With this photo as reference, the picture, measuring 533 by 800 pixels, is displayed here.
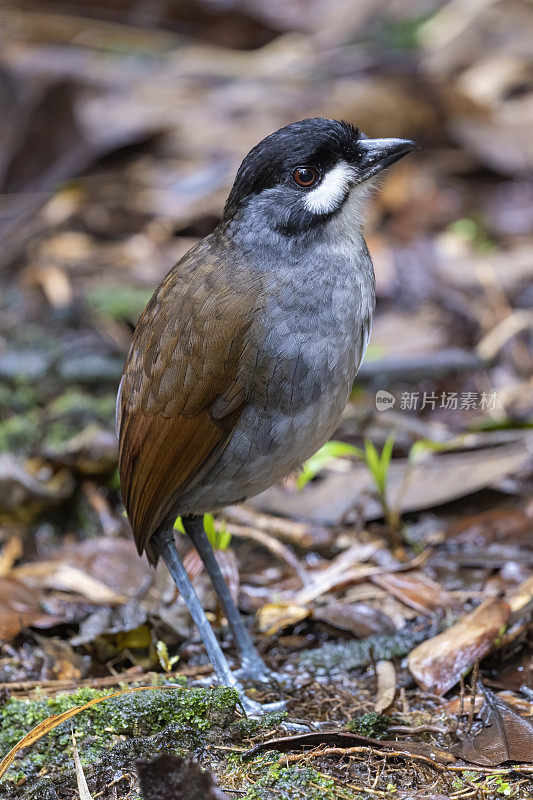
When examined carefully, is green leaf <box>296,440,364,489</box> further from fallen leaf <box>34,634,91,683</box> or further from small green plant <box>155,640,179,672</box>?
fallen leaf <box>34,634,91,683</box>

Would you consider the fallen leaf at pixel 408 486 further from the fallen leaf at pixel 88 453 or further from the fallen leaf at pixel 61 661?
the fallen leaf at pixel 61 661

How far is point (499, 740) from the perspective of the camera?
8.53 ft

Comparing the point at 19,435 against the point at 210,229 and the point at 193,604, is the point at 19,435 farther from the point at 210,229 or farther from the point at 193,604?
the point at 210,229

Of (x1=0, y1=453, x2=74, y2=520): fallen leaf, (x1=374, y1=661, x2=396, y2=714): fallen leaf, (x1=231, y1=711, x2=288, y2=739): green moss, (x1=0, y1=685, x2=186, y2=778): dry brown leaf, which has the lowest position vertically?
(x1=374, y1=661, x2=396, y2=714): fallen leaf

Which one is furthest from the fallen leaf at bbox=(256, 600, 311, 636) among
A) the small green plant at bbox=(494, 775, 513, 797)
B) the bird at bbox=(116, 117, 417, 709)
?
the small green plant at bbox=(494, 775, 513, 797)

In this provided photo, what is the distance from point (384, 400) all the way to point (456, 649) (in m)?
2.21

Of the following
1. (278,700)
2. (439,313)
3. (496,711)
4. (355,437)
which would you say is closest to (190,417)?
(278,700)

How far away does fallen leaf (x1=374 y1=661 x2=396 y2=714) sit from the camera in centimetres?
293

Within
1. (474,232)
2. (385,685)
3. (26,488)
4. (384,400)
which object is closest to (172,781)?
(385,685)

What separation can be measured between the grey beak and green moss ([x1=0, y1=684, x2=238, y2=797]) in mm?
1708

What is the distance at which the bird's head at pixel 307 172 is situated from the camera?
2879 mm

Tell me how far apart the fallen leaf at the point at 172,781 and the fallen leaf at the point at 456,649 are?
1090 mm

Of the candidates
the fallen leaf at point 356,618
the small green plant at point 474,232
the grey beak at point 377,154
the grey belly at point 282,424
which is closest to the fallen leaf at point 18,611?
the grey belly at point 282,424

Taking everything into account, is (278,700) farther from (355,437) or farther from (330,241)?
(355,437)
